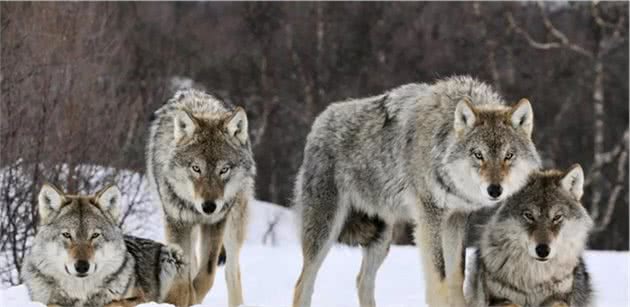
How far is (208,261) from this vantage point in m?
7.32

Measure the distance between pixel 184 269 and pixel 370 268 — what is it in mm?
1465

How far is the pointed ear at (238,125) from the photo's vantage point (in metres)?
7.01

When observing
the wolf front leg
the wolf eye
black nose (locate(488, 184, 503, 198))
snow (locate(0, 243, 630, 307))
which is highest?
the wolf eye

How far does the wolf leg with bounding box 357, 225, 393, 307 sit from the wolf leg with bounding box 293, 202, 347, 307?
11.5 inches

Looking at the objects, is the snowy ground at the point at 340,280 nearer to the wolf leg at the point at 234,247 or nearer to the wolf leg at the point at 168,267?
the wolf leg at the point at 234,247

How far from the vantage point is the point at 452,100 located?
6.97 metres

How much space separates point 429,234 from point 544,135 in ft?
52.2

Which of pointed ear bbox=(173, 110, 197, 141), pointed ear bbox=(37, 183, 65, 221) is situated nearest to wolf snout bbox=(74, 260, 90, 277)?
pointed ear bbox=(37, 183, 65, 221)

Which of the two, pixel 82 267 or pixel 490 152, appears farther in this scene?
pixel 490 152

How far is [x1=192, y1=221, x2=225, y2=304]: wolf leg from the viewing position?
7293 mm

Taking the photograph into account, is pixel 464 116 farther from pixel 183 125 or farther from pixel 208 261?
pixel 208 261

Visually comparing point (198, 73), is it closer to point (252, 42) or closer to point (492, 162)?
point (252, 42)

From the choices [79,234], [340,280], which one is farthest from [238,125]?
[340,280]

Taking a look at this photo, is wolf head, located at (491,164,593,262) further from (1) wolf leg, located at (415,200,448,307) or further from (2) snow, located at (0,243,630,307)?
(2) snow, located at (0,243,630,307)
